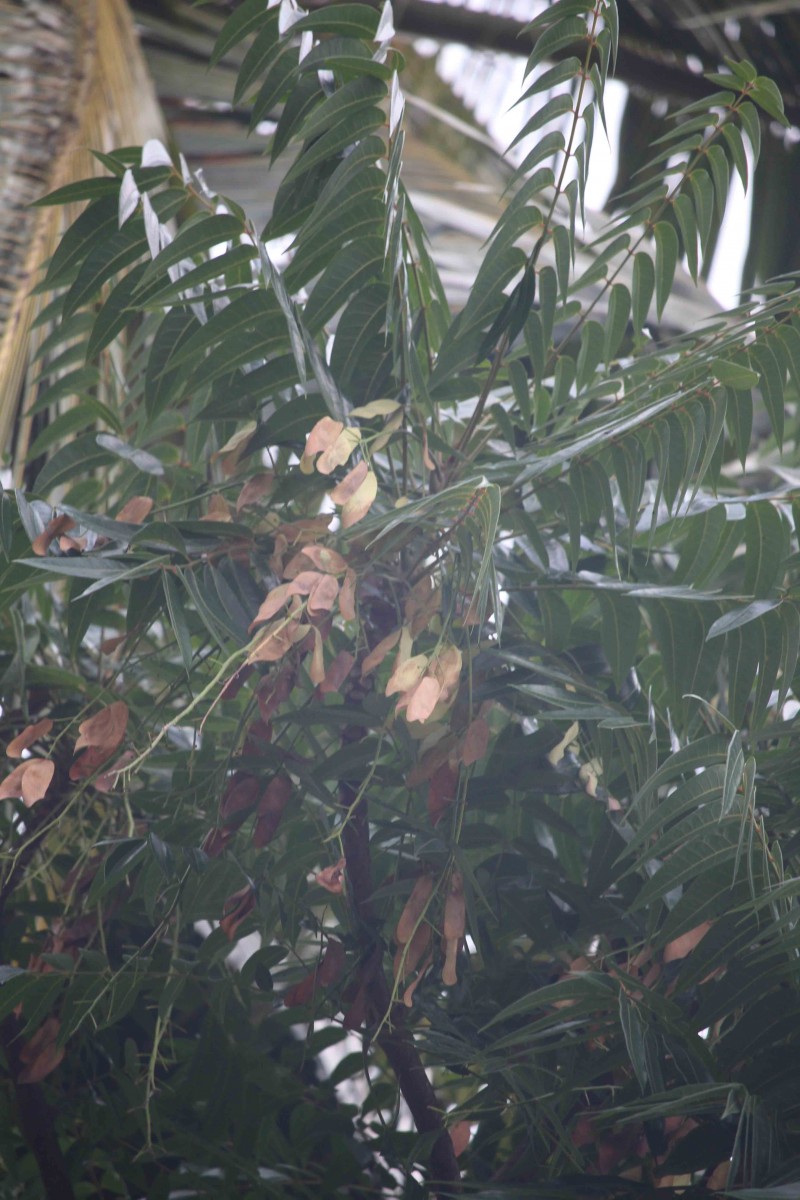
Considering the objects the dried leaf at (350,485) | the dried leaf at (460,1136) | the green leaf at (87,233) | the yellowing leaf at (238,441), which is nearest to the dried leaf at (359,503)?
the dried leaf at (350,485)

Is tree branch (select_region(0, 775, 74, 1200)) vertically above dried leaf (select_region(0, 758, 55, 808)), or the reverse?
dried leaf (select_region(0, 758, 55, 808))

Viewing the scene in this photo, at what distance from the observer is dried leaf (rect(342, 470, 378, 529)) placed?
1.57ft

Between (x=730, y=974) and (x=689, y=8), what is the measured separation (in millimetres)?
1520

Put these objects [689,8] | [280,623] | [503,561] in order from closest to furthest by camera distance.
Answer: [280,623] < [503,561] < [689,8]

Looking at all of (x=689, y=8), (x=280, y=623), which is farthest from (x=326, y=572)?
(x=689, y=8)

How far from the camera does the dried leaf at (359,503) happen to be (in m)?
0.48

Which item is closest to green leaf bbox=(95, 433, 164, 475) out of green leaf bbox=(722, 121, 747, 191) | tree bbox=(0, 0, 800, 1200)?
tree bbox=(0, 0, 800, 1200)

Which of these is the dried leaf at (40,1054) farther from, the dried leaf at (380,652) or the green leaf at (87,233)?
the green leaf at (87,233)

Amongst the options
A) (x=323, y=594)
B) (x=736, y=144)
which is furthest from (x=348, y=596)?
(x=736, y=144)

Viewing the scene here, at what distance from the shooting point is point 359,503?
1.58 feet

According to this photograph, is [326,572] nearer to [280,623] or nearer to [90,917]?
[280,623]

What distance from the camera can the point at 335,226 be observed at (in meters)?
0.55

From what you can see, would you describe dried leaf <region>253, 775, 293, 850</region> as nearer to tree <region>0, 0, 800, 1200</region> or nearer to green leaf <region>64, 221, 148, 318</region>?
tree <region>0, 0, 800, 1200</region>

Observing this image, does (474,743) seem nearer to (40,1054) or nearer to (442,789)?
(442,789)
